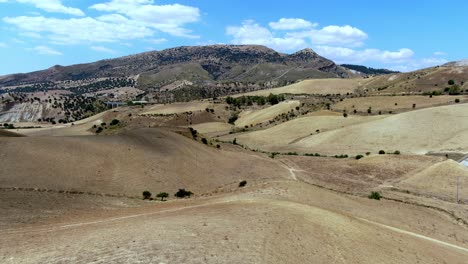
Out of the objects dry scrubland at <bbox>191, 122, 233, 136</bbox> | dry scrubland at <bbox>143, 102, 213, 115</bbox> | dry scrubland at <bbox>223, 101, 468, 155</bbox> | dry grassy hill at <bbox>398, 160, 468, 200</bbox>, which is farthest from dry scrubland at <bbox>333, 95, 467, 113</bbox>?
dry grassy hill at <bbox>398, 160, 468, 200</bbox>

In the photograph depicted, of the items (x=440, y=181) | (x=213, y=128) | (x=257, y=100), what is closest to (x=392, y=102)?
(x=213, y=128)

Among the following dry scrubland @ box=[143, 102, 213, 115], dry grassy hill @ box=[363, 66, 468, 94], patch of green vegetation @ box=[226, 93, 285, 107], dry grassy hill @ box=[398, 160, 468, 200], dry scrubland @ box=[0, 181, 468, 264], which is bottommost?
dry grassy hill @ box=[398, 160, 468, 200]

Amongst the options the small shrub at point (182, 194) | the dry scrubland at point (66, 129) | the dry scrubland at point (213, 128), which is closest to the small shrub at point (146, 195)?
the small shrub at point (182, 194)

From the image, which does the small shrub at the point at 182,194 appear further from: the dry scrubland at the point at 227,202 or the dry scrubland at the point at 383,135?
the dry scrubland at the point at 383,135

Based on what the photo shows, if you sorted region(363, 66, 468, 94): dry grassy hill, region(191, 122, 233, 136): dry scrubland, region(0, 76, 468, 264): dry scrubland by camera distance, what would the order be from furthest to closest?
region(363, 66, 468, 94): dry grassy hill, region(191, 122, 233, 136): dry scrubland, region(0, 76, 468, 264): dry scrubland

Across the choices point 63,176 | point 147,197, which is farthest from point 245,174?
point 63,176

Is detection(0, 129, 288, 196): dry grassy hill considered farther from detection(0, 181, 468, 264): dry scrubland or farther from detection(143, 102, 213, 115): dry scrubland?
detection(143, 102, 213, 115): dry scrubland

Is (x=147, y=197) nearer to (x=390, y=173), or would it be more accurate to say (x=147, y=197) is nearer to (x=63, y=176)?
(x=63, y=176)
